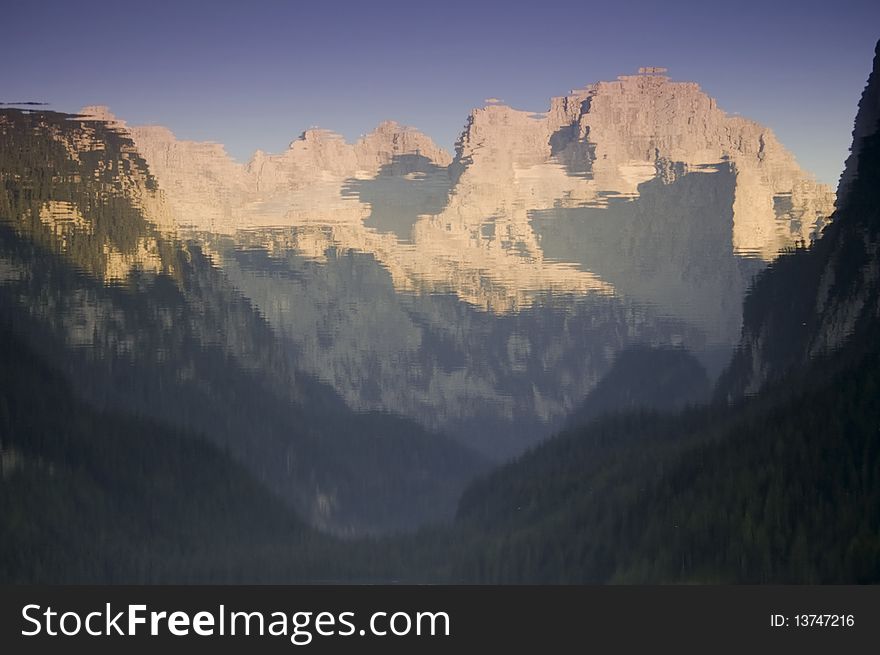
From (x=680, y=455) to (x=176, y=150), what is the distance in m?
82.4

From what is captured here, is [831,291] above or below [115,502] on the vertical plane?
above

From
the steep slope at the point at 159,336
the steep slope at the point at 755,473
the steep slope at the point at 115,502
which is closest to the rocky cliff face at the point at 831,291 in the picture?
the steep slope at the point at 755,473

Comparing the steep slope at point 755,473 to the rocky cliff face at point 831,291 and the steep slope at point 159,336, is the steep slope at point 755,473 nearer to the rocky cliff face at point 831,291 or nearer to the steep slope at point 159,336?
the rocky cliff face at point 831,291

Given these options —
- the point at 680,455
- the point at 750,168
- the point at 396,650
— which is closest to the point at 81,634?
the point at 396,650

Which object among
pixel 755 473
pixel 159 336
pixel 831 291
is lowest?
pixel 755 473

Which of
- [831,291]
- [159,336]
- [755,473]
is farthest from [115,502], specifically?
[831,291]

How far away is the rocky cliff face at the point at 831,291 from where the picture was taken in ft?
431

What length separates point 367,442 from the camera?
623 feet

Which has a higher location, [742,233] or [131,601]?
[742,233]

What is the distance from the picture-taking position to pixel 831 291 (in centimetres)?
13700

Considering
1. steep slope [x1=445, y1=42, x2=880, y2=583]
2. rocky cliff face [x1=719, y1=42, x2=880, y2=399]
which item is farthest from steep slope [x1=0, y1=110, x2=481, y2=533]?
rocky cliff face [x1=719, y1=42, x2=880, y2=399]

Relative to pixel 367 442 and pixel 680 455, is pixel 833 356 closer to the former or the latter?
pixel 680 455

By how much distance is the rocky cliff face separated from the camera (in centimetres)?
13150

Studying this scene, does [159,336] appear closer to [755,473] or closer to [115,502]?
[115,502]
